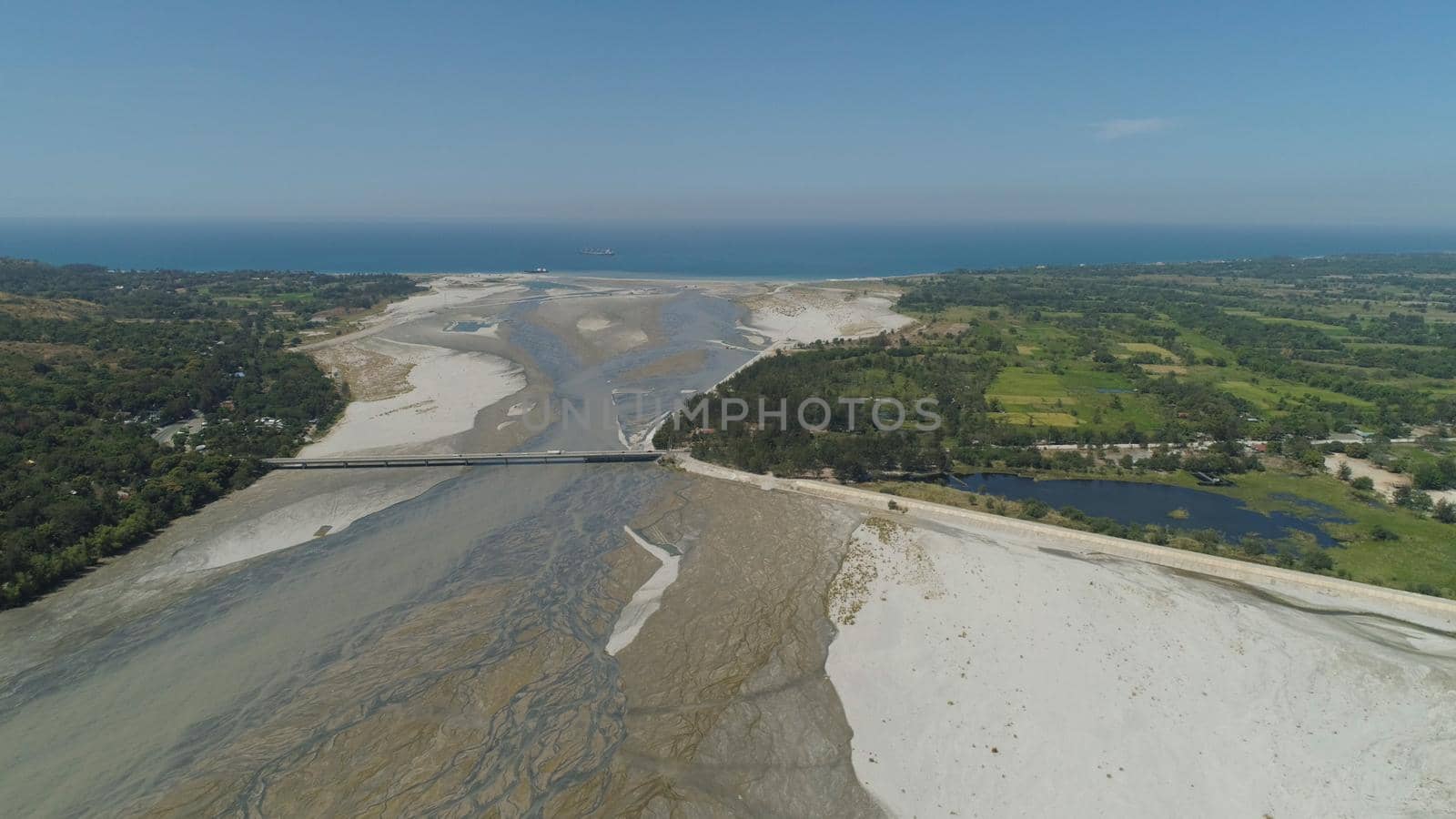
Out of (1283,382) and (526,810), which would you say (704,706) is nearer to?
(526,810)

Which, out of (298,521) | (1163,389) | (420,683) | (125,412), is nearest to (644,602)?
(420,683)

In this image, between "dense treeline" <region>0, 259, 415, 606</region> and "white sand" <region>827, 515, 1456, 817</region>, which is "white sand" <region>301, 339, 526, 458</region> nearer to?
"dense treeline" <region>0, 259, 415, 606</region>

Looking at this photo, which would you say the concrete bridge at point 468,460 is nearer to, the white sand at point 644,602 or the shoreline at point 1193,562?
the white sand at point 644,602

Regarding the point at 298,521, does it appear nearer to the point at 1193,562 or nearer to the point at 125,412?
the point at 125,412

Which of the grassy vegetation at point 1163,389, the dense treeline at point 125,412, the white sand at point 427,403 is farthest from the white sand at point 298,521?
the grassy vegetation at point 1163,389

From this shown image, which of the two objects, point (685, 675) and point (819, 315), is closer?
point (685, 675)

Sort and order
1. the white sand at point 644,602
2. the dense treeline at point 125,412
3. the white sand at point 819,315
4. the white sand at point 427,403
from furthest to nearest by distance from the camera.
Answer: the white sand at point 819,315, the white sand at point 427,403, the dense treeline at point 125,412, the white sand at point 644,602

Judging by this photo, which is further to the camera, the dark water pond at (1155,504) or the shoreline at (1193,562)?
the dark water pond at (1155,504)

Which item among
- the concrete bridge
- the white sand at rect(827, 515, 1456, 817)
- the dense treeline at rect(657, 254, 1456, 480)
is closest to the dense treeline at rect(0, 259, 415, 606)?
the concrete bridge
